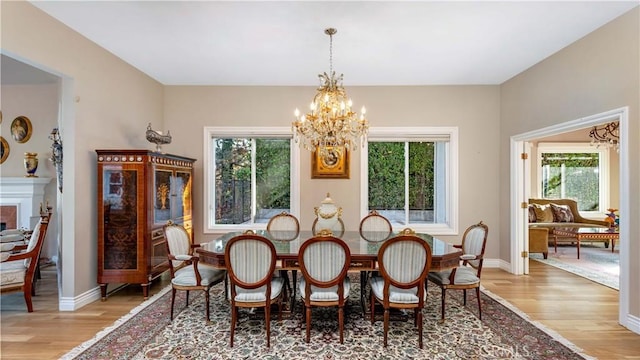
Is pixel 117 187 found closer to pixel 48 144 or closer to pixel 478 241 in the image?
pixel 48 144

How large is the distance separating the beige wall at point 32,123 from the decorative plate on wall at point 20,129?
5cm

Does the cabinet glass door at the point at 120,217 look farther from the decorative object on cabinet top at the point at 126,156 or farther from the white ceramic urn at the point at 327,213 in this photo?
the white ceramic urn at the point at 327,213

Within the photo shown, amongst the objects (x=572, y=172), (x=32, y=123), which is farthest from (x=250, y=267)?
(x=572, y=172)

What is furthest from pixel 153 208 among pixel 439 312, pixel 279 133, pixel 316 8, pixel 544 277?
pixel 544 277

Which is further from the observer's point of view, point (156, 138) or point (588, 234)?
point (588, 234)

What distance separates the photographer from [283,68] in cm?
402

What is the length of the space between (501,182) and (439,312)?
105 inches

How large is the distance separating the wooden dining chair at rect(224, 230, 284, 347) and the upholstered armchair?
2.31 m

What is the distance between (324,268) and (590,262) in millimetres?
5209

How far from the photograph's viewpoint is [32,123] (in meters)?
4.55

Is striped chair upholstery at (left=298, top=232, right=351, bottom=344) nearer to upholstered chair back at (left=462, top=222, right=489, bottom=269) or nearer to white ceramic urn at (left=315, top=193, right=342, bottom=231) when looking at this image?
white ceramic urn at (left=315, top=193, right=342, bottom=231)

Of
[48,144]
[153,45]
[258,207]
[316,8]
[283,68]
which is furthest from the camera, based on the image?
[258,207]

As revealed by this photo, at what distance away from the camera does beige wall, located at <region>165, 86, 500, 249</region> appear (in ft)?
15.5

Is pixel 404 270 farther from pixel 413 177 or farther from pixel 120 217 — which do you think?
pixel 120 217
